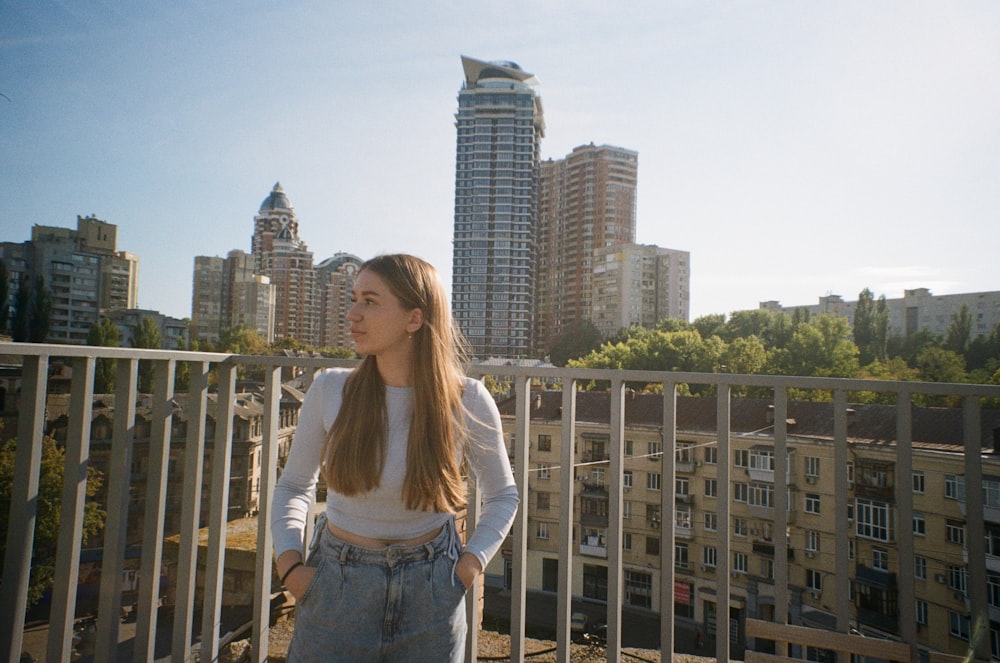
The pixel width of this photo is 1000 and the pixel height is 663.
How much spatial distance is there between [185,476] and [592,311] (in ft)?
145

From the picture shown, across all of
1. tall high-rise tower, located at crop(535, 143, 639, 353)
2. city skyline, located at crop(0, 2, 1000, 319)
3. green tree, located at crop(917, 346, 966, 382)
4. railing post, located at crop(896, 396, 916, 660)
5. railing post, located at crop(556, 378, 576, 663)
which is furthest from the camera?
tall high-rise tower, located at crop(535, 143, 639, 353)

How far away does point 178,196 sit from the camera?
77.5ft

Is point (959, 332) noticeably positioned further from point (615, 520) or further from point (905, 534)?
point (615, 520)

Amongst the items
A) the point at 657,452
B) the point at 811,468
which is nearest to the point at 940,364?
the point at 811,468

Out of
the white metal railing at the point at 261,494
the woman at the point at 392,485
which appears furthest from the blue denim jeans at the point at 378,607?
the white metal railing at the point at 261,494

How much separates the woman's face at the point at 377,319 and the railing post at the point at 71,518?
2.27 ft

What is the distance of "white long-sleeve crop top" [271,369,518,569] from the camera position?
3.28ft

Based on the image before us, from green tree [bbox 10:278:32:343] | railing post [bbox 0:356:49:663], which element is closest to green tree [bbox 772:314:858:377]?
green tree [bbox 10:278:32:343]

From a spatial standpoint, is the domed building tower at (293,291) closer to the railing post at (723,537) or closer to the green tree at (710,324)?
the railing post at (723,537)

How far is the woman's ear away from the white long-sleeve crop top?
4.7 inches

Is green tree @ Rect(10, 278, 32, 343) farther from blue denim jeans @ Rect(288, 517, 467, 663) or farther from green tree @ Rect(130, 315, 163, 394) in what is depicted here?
blue denim jeans @ Rect(288, 517, 467, 663)

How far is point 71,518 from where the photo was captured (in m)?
1.27

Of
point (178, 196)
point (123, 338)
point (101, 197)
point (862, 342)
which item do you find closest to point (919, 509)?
point (123, 338)

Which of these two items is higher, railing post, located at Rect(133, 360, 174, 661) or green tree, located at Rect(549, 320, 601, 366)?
green tree, located at Rect(549, 320, 601, 366)
